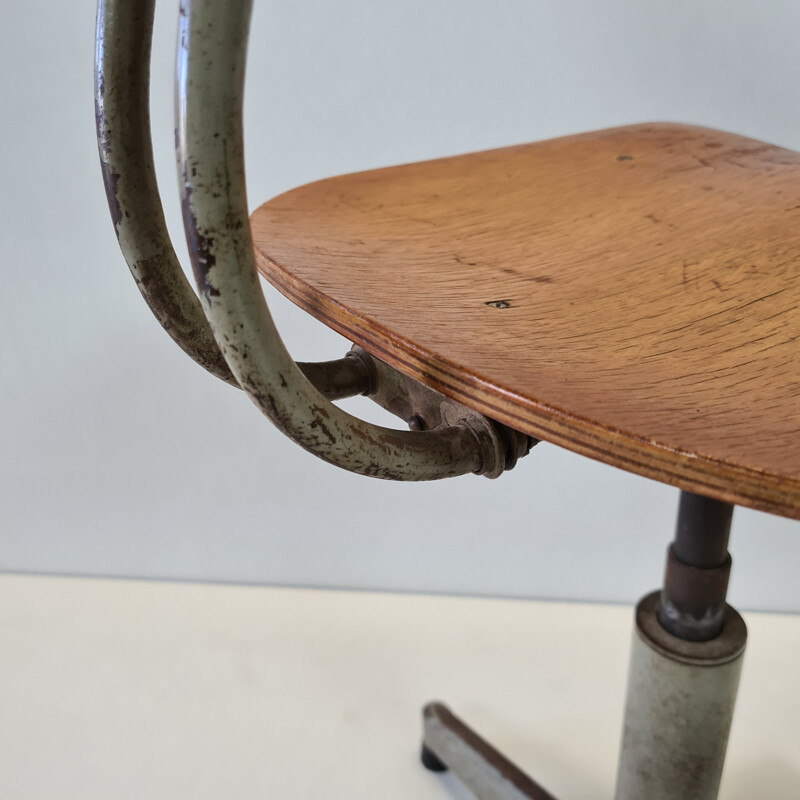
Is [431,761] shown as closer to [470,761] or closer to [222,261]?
[470,761]

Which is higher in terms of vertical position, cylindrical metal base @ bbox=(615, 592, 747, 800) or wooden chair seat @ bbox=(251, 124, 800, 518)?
wooden chair seat @ bbox=(251, 124, 800, 518)

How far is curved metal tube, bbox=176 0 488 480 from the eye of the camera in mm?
287

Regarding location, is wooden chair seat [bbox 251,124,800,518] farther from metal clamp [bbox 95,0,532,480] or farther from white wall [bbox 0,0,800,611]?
white wall [bbox 0,0,800,611]

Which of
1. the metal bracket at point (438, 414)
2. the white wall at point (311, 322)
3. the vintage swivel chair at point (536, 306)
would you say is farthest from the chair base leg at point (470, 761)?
the metal bracket at point (438, 414)

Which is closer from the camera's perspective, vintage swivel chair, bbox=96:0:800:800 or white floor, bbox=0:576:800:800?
vintage swivel chair, bbox=96:0:800:800

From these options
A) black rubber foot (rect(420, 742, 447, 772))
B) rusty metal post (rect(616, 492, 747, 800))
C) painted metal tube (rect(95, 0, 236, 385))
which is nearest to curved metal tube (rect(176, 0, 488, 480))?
painted metal tube (rect(95, 0, 236, 385))

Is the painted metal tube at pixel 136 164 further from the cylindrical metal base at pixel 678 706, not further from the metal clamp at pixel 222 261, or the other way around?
the cylindrical metal base at pixel 678 706

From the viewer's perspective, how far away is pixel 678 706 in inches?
25.5

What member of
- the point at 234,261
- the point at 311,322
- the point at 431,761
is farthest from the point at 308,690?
the point at 234,261

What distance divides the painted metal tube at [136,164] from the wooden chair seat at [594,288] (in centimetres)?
5

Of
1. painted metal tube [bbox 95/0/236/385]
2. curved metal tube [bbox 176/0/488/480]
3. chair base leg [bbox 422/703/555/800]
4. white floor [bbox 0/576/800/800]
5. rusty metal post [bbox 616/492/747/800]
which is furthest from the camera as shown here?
white floor [bbox 0/576/800/800]

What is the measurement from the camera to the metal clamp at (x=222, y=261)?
0.29m

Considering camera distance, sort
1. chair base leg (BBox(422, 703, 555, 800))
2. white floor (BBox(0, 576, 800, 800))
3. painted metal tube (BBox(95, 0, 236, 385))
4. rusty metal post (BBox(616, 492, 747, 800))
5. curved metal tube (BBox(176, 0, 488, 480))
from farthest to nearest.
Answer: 1. white floor (BBox(0, 576, 800, 800))
2. chair base leg (BBox(422, 703, 555, 800))
3. rusty metal post (BBox(616, 492, 747, 800))
4. painted metal tube (BBox(95, 0, 236, 385))
5. curved metal tube (BBox(176, 0, 488, 480))

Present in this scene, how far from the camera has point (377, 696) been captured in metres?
1.13
